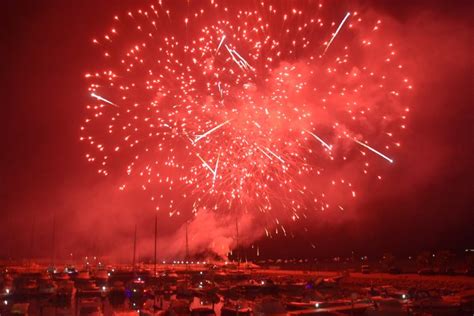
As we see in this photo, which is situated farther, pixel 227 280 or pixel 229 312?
pixel 227 280

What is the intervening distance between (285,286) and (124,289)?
15146 millimetres

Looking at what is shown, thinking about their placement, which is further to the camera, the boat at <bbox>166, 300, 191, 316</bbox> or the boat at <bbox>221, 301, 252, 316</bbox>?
the boat at <bbox>221, 301, 252, 316</bbox>

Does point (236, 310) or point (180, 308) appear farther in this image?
point (236, 310)

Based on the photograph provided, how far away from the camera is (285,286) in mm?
45750

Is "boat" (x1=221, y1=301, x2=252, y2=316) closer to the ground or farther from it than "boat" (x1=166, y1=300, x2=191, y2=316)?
closer to the ground

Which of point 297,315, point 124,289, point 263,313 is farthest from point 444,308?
point 124,289

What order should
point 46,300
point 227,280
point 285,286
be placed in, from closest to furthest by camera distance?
point 46,300, point 285,286, point 227,280

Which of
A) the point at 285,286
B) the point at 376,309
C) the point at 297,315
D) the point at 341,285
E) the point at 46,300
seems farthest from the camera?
the point at 341,285

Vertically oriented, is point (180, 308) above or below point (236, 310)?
above

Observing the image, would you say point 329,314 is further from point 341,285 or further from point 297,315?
point 341,285

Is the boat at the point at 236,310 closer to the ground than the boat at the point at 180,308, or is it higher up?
closer to the ground

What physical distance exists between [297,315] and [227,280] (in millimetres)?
34140

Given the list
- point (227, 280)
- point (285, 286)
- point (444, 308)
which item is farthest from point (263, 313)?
point (227, 280)

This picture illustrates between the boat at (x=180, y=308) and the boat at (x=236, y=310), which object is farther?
the boat at (x=236, y=310)
